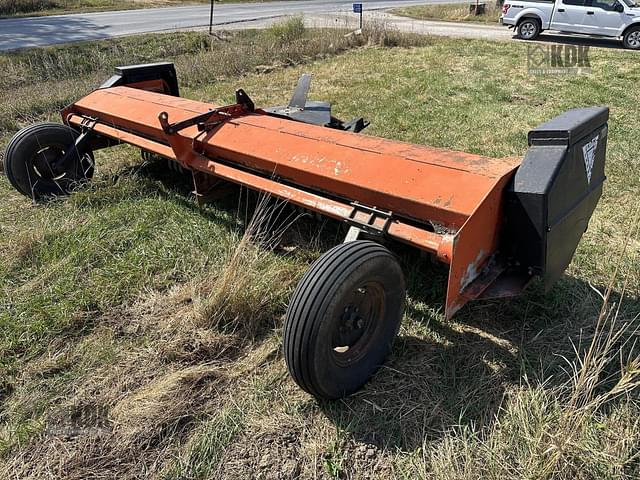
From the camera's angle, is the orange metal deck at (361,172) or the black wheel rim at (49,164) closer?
the orange metal deck at (361,172)

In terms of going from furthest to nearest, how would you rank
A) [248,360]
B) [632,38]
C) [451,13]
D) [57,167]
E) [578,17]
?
[451,13] < [578,17] < [632,38] < [57,167] < [248,360]

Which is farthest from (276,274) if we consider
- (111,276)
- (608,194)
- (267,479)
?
(608,194)

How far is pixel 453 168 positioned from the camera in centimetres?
240

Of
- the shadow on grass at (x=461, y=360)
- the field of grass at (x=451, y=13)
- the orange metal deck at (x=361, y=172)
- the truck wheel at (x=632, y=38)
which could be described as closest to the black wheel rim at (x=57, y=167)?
the orange metal deck at (x=361, y=172)

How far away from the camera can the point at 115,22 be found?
17609 mm

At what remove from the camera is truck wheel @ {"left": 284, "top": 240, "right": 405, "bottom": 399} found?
1919 mm

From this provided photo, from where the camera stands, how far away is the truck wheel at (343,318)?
192 cm

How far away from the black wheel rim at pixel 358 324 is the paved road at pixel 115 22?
45.6 ft

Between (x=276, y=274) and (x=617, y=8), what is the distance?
46.1ft

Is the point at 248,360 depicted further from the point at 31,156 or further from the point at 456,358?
the point at 31,156

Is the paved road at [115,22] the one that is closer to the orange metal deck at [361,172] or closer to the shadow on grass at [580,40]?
the shadow on grass at [580,40]

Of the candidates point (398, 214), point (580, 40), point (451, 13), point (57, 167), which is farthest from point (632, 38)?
point (57, 167)

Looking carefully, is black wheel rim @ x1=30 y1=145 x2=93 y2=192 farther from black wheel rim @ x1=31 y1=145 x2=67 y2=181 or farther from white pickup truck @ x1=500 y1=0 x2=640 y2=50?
Result: white pickup truck @ x1=500 y1=0 x2=640 y2=50

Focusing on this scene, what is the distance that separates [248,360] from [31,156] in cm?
279
